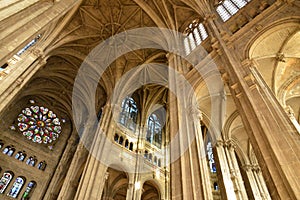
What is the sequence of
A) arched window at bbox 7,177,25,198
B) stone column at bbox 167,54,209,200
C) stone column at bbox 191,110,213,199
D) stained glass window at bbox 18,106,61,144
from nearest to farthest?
1. stone column at bbox 191,110,213,199
2. stone column at bbox 167,54,209,200
3. arched window at bbox 7,177,25,198
4. stained glass window at bbox 18,106,61,144

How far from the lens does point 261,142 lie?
4680 mm

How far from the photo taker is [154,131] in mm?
18062

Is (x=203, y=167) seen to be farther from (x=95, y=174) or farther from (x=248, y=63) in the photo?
(x=95, y=174)

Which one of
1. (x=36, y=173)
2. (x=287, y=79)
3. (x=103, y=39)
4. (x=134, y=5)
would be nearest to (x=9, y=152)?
(x=36, y=173)

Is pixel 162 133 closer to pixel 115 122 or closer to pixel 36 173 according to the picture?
pixel 115 122

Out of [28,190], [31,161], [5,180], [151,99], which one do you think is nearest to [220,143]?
[151,99]

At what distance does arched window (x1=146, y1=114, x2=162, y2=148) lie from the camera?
55.4ft

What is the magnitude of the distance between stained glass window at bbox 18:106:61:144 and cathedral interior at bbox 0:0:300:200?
3.8 inches

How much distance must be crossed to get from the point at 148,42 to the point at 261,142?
1295 cm

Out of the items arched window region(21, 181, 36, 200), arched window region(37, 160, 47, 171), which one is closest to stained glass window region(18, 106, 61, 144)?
arched window region(37, 160, 47, 171)

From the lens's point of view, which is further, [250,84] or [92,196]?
[92,196]

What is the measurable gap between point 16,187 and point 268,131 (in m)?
15.7

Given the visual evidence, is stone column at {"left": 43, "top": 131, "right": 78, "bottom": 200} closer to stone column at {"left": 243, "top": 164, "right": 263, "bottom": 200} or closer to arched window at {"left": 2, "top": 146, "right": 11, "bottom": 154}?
arched window at {"left": 2, "top": 146, "right": 11, "bottom": 154}

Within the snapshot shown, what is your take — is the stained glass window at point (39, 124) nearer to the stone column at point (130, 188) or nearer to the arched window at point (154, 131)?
the arched window at point (154, 131)
